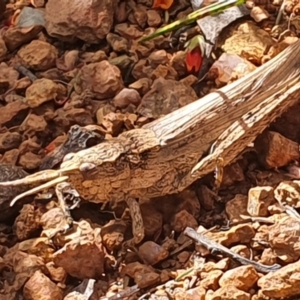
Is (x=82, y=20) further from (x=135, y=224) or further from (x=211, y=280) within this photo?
(x=211, y=280)

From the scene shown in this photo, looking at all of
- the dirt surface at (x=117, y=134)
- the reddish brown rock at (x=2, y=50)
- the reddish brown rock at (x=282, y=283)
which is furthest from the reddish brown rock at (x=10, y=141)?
the reddish brown rock at (x=282, y=283)

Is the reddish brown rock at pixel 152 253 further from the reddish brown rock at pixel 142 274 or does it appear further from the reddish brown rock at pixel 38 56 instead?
the reddish brown rock at pixel 38 56

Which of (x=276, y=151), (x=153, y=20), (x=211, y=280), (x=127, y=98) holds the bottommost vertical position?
(x=211, y=280)

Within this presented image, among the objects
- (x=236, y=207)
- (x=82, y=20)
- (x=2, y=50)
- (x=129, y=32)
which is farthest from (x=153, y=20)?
(x=236, y=207)

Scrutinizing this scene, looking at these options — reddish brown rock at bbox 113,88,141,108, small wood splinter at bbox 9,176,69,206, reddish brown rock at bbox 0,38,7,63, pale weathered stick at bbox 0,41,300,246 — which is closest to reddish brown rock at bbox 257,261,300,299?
pale weathered stick at bbox 0,41,300,246

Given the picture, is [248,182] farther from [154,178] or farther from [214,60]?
[214,60]

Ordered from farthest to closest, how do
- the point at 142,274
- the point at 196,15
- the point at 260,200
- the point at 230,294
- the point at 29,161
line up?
the point at 196,15 → the point at 29,161 → the point at 260,200 → the point at 142,274 → the point at 230,294

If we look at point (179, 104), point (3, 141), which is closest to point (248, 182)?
point (179, 104)

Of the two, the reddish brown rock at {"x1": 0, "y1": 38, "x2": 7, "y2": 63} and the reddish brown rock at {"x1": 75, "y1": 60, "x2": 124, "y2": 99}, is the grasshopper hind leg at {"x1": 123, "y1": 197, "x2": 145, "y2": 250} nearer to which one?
the reddish brown rock at {"x1": 75, "y1": 60, "x2": 124, "y2": 99}
